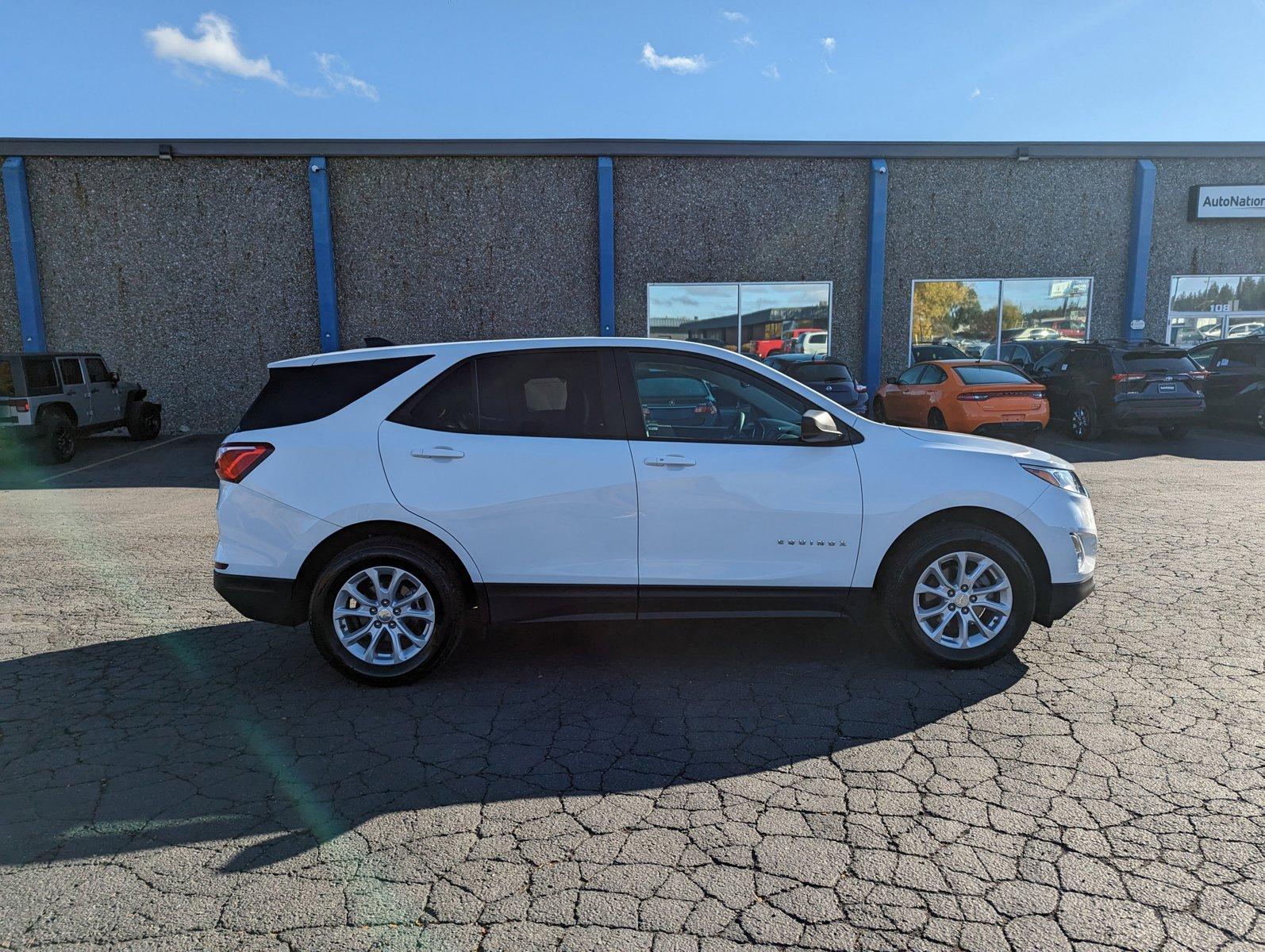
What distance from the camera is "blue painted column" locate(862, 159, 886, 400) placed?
59.3 ft

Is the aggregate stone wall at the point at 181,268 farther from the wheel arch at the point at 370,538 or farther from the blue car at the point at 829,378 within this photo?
the wheel arch at the point at 370,538

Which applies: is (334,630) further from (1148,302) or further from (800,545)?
(1148,302)

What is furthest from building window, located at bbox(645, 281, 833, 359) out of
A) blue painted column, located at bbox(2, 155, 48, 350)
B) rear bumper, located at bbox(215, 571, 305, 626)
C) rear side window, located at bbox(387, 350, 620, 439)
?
rear bumper, located at bbox(215, 571, 305, 626)

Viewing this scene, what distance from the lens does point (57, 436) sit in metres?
13.3

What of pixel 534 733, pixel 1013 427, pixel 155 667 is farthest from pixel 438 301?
pixel 534 733

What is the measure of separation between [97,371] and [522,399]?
1347 cm

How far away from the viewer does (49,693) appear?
170 inches

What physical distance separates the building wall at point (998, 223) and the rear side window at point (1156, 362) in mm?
5452

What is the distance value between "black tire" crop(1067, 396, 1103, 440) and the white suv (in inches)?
447

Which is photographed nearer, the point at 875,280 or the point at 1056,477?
the point at 1056,477

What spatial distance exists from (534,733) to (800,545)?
162 centimetres

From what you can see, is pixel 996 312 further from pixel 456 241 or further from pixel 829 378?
pixel 456 241

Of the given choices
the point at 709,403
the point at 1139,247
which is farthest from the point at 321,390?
the point at 1139,247

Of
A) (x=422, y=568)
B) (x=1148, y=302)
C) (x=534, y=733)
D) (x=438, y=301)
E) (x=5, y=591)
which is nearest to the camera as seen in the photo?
(x=534, y=733)
